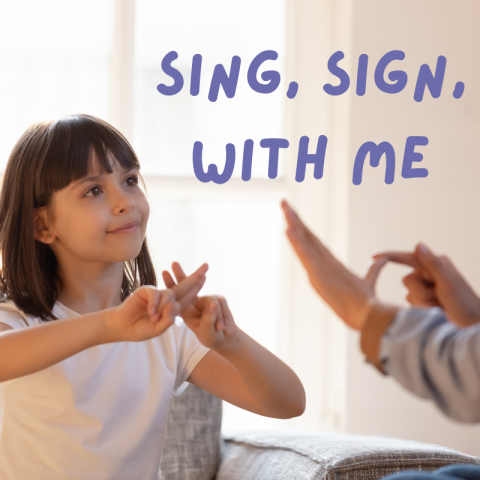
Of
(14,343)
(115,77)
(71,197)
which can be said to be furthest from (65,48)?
(14,343)

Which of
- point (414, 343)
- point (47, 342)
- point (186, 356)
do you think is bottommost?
point (186, 356)

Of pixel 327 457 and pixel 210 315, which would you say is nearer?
pixel 210 315

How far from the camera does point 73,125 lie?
108 centimetres

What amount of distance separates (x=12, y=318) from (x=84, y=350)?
132mm

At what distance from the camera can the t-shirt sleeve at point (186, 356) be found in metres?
1.15

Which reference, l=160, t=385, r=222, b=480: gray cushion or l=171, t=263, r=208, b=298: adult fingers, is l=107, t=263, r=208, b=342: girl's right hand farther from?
l=160, t=385, r=222, b=480: gray cushion

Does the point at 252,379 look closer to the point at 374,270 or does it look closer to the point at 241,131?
the point at 374,270

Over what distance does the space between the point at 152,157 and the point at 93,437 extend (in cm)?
102

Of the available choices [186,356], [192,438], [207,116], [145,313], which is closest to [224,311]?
[145,313]

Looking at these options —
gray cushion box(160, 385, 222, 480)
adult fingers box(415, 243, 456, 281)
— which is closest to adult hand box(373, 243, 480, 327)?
adult fingers box(415, 243, 456, 281)

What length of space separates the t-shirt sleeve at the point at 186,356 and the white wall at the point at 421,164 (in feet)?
2.18

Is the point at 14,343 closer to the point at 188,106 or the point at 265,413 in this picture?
the point at 265,413

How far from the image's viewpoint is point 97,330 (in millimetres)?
842

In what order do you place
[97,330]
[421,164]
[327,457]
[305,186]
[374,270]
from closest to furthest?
[374,270] → [97,330] → [327,457] → [421,164] → [305,186]
